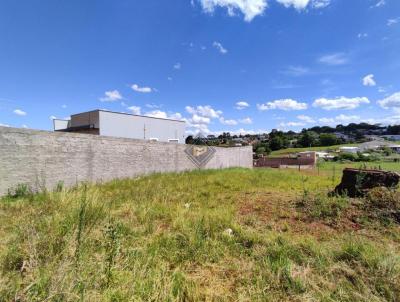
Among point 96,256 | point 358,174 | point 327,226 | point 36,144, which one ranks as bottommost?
point 327,226

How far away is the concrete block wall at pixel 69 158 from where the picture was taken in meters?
7.27

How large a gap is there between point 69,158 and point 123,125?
41.4ft

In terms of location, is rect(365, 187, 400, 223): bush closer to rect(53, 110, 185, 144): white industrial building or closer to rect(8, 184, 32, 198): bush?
rect(8, 184, 32, 198): bush

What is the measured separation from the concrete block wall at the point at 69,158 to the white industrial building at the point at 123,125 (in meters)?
8.33

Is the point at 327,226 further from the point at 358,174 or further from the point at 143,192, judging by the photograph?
the point at 143,192

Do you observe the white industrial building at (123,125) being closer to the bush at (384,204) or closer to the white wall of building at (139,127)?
the white wall of building at (139,127)

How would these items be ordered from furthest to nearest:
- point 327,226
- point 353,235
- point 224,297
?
point 327,226, point 353,235, point 224,297

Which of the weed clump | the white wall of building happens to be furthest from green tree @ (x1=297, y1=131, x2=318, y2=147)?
the weed clump

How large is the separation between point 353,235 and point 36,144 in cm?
889

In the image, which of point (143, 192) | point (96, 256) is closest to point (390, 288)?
point (96, 256)

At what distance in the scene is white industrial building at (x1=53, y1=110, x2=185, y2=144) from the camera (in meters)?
19.7

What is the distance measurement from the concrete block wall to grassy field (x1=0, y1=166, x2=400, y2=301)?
2945mm

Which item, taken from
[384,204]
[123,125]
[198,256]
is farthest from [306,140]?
[198,256]

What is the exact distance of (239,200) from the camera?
700 cm
